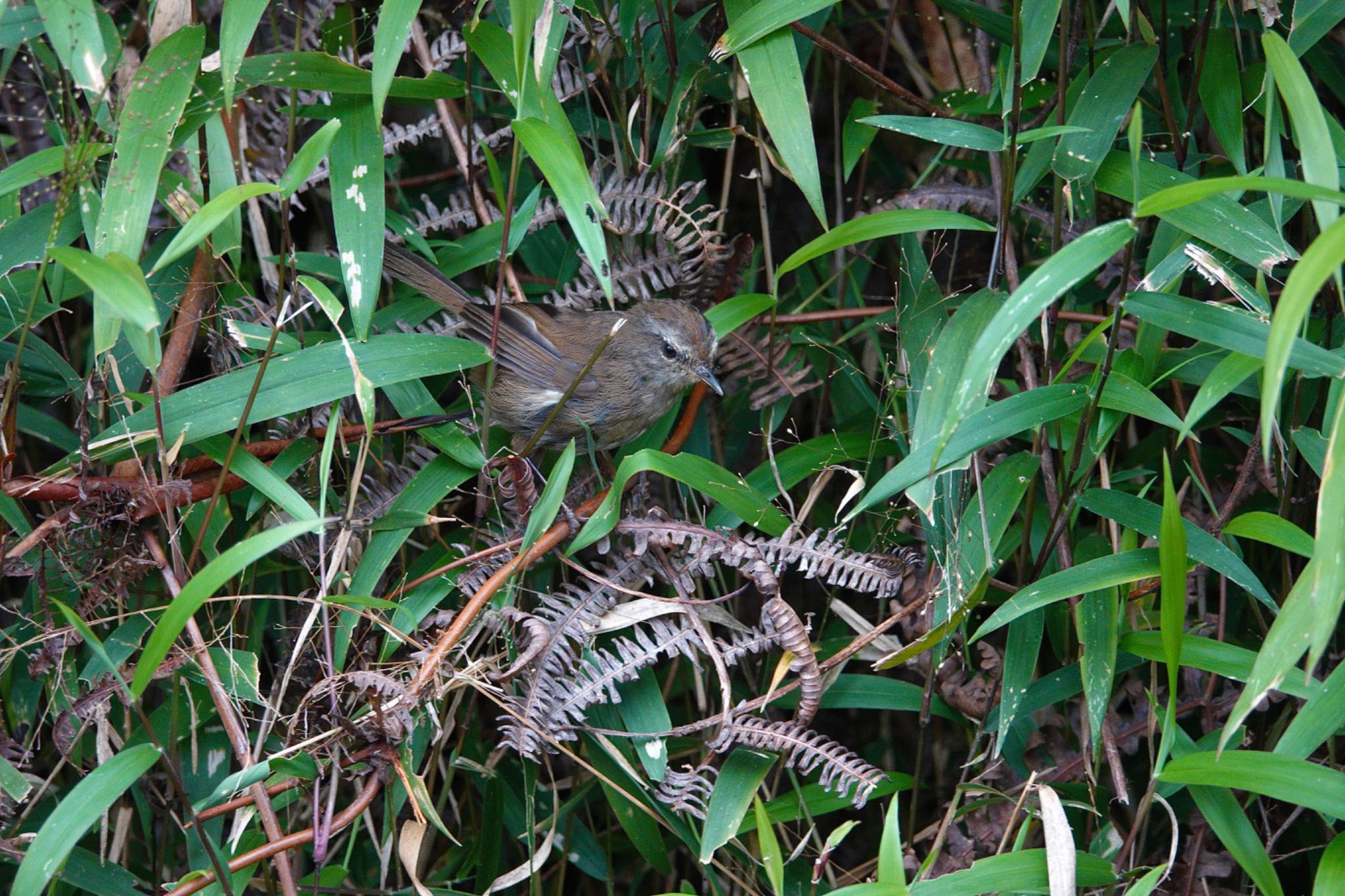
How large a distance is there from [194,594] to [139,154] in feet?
2.76

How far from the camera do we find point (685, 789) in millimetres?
2316

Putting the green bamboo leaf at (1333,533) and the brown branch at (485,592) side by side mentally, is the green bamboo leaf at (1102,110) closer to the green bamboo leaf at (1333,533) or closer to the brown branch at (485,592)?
the green bamboo leaf at (1333,533)

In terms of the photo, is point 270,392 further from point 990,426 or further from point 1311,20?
point 1311,20

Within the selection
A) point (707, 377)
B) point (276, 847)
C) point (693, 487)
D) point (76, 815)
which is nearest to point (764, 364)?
point (707, 377)

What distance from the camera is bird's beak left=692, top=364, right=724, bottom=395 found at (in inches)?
114

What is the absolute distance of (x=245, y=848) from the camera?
2.45 m

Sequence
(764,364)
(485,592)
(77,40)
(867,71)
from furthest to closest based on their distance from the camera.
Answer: (764,364) → (867,71) → (485,592) → (77,40)

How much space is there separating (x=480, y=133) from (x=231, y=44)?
3.31ft

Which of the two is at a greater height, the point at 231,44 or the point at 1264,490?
the point at 231,44

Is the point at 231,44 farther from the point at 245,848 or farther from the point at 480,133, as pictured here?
the point at 245,848

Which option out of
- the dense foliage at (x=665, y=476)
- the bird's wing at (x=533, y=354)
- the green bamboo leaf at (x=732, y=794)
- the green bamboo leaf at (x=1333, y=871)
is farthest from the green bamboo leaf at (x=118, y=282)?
the green bamboo leaf at (x=1333, y=871)

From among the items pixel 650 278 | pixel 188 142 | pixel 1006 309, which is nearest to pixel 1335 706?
pixel 1006 309

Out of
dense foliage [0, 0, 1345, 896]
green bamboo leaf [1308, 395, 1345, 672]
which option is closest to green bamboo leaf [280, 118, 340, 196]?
dense foliage [0, 0, 1345, 896]

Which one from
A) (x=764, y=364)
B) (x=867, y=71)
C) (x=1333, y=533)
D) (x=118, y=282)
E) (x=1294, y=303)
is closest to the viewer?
(x=1294, y=303)
